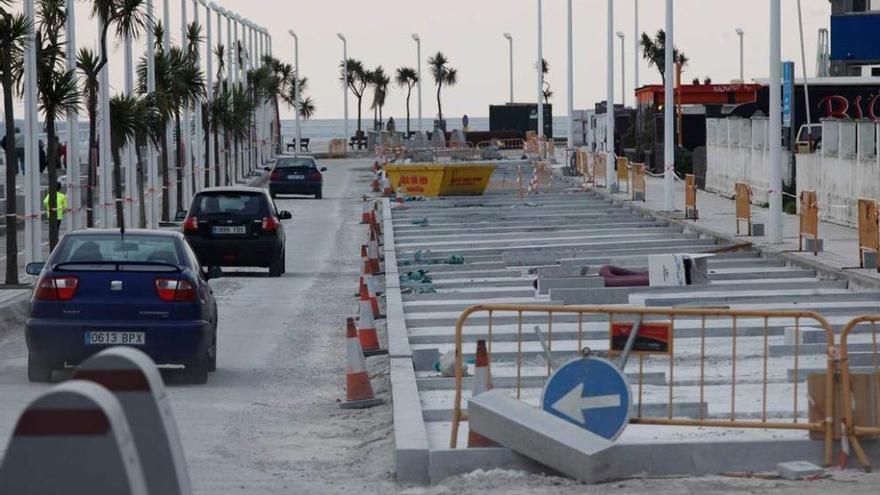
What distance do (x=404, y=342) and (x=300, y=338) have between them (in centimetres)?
365

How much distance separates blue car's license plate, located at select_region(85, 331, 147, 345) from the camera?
51.3 feet

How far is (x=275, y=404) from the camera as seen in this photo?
15.0 meters

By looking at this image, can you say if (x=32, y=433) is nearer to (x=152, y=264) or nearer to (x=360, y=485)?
(x=360, y=485)

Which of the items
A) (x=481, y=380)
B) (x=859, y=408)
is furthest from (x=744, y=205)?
(x=481, y=380)

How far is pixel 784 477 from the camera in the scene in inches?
432

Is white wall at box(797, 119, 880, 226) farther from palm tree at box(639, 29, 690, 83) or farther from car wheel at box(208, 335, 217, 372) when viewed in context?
palm tree at box(639, 29, 690, 83)

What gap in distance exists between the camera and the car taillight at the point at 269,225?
29.8 m

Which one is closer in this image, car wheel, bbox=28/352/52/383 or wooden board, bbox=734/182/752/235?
car wheel, bbox=28/352/52/383

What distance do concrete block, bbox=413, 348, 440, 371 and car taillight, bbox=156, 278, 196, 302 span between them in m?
2.04

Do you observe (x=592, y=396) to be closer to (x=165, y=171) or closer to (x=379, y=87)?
(x=165, y=171)

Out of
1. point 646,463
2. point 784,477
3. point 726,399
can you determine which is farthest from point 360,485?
point 726,399

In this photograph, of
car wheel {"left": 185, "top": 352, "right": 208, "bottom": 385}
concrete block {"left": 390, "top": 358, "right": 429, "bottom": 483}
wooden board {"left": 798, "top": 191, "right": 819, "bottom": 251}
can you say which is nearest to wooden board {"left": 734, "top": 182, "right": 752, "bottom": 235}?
wooden board {"left": 798, "top": 191, "right": 819, "bottom": 251}

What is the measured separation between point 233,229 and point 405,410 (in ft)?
56.6

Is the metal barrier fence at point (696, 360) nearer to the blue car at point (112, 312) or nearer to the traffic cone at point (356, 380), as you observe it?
the traffic cone at point (356, 380)
